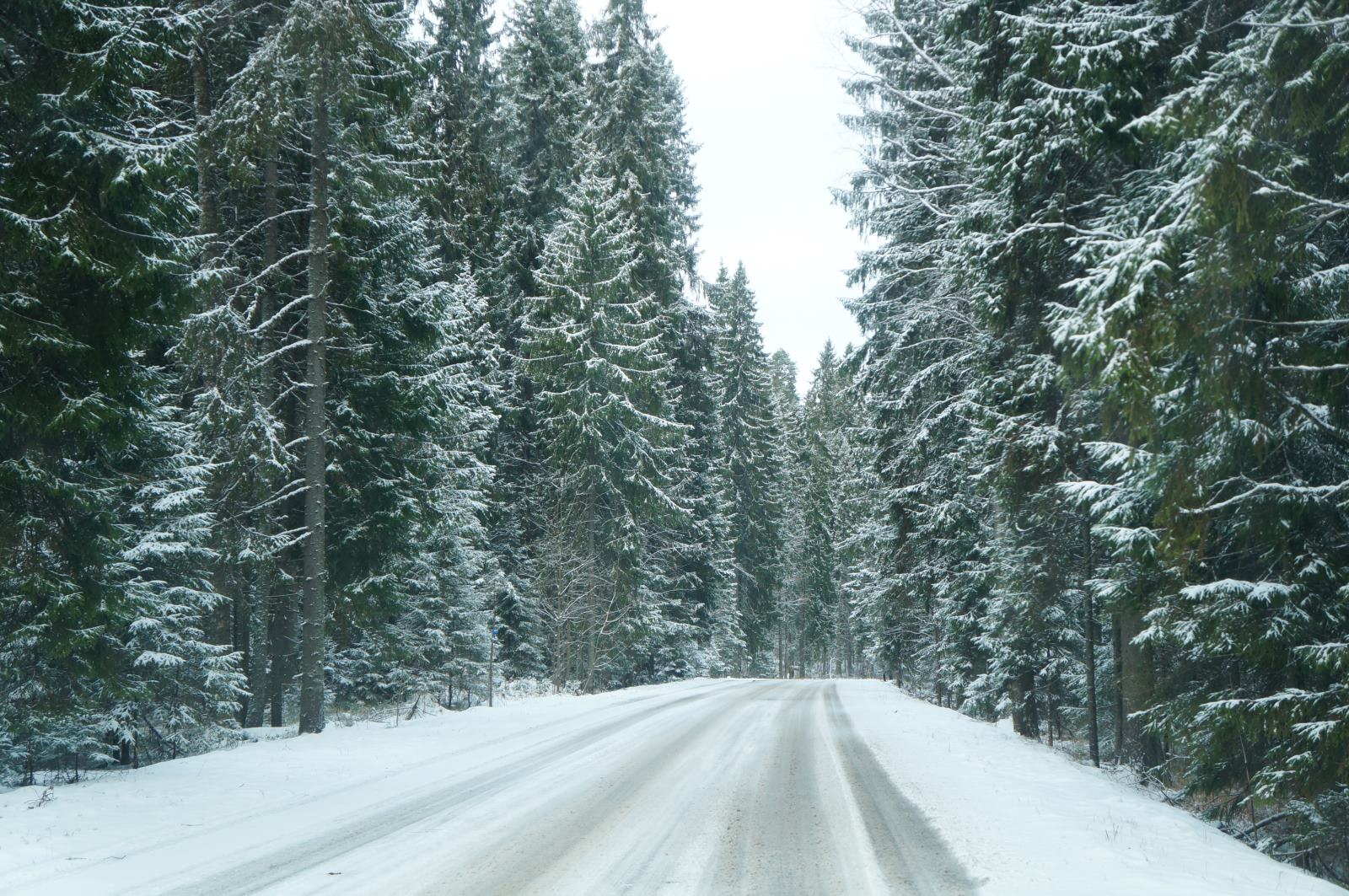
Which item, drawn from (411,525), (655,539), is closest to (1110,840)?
(411,525)

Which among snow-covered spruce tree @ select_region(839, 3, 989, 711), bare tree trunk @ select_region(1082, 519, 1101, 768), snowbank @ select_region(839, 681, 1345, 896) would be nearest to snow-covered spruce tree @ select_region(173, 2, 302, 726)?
snowbank @ select_region(839, 681, 1345, 896)

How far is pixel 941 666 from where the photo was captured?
24047 millimetres

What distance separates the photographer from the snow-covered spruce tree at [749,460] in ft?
152

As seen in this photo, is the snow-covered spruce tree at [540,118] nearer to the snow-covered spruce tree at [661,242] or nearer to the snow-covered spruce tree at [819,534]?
the snow-covered spruce tree at [661,242]

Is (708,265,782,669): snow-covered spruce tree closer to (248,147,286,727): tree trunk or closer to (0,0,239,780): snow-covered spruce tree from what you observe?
(248,147,286,727): tree trunk

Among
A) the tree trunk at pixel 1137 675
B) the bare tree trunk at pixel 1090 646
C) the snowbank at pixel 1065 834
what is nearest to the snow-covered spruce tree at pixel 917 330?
the bare tree trunk at pixel 1090 646

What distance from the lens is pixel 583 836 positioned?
6820 millimetres

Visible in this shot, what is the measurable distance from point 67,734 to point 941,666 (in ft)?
68.0

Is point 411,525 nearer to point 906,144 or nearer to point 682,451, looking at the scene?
point 906,144

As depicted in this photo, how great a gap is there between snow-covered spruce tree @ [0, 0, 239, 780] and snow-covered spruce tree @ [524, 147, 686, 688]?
1673cm

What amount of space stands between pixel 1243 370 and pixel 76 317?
35.1 ft

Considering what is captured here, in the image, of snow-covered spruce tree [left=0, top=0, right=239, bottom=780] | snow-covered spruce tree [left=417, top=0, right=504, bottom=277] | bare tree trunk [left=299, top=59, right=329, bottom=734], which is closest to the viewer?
snow-covered spruce tree [left=0, top=0, right=239, bottom=780]

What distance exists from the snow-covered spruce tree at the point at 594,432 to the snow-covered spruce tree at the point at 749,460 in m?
16.2

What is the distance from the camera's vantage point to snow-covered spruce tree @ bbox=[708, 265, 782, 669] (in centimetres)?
4638
